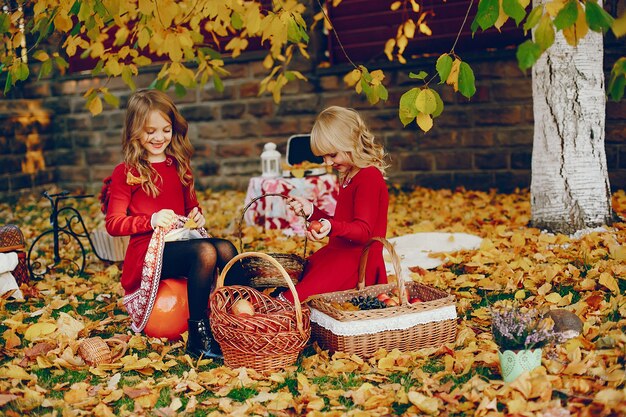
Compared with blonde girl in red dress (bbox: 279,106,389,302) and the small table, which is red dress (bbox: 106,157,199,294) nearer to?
blonde girl in red dress (bbox: 279,106,389,302)

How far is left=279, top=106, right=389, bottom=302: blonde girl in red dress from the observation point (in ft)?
11.0

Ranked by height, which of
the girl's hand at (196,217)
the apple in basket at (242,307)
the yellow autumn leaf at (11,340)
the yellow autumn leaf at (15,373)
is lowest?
the yellow autumn leaf at (15,373)

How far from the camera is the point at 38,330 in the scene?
136 inches

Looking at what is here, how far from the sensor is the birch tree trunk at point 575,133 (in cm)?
487

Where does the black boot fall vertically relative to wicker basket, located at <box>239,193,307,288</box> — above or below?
below

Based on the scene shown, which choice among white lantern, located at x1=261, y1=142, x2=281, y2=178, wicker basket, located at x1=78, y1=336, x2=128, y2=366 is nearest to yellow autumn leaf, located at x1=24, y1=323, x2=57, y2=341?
wicker basket, located at x1=78, y1=336, x2=128, y2=366

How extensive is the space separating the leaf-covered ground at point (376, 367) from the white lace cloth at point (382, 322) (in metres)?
0.11

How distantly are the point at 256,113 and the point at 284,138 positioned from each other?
0.46m

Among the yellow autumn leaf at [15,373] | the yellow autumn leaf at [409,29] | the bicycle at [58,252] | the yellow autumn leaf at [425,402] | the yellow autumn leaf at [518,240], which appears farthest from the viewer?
the yellow autumn leaf at [409,29]

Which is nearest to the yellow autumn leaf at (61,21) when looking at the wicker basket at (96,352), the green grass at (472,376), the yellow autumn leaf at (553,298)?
the wicker basket at (96,352)

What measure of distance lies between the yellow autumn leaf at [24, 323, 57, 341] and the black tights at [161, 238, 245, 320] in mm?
654

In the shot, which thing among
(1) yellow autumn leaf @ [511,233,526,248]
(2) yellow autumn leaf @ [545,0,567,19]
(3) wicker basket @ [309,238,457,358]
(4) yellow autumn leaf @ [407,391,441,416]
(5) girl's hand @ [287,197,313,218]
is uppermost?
(2) yellow autumn leaf @ [545,0,567,19]

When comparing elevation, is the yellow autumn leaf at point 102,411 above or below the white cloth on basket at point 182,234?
below

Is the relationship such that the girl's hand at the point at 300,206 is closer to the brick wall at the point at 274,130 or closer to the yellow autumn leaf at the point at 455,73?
the yellow autumn leaf at the point at 455,73
